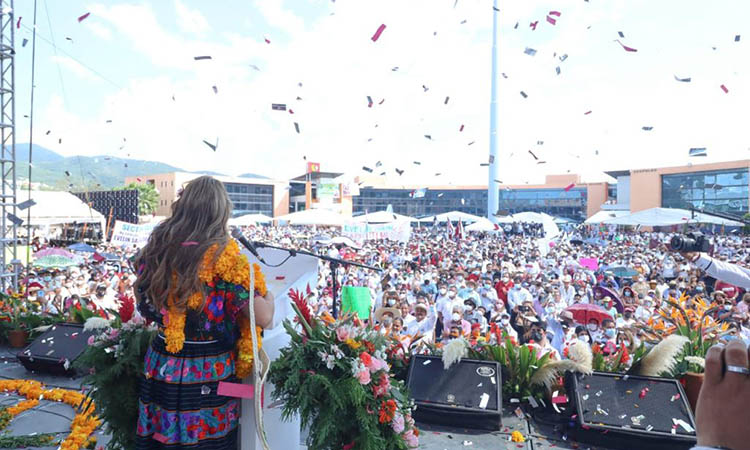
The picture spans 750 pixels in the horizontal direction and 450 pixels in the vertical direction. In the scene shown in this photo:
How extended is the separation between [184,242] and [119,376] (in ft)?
3.64

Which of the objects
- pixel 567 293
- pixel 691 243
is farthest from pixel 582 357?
pixel 567 293

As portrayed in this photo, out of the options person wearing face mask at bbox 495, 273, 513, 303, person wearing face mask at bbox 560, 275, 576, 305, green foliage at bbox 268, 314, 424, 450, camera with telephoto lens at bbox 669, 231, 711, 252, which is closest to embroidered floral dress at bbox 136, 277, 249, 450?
green foliage at bbox 268, 314, 424, 450

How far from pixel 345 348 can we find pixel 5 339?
19.1ft

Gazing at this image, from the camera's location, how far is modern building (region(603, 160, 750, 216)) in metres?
46.4

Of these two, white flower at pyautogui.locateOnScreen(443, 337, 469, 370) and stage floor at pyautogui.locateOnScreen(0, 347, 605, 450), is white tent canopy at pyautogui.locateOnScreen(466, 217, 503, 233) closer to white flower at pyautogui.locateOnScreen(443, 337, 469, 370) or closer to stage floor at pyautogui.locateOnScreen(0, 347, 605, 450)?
white flower at pyautogui.locateOnScreen(443, 337, 469, 370)

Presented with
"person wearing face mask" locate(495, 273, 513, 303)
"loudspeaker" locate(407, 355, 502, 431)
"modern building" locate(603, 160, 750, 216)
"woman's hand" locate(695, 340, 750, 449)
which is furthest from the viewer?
"modern building" locate(603, 160, 750, 216)

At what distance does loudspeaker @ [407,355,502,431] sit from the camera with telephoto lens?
84.4 inches

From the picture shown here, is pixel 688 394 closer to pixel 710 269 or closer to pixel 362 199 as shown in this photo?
pixel 710 269

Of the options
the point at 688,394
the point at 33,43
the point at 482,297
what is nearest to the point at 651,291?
the point at 482,297

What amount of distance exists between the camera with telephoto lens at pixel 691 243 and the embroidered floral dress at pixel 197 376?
426 centimetres

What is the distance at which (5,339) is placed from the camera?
6230 millimetres

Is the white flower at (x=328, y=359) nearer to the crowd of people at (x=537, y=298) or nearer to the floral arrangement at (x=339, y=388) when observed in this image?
the floral arrangement at (x=339, y=388)

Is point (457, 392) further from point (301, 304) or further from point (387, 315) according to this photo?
point (387, 315)

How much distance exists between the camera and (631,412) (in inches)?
147
